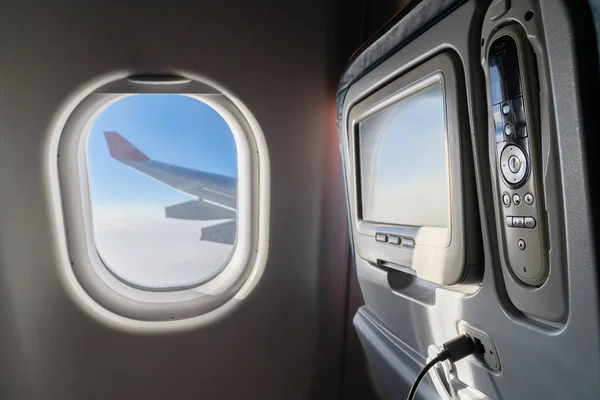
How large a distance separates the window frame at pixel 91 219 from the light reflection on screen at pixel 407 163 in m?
0.41

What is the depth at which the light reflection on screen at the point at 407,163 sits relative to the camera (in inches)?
31.6

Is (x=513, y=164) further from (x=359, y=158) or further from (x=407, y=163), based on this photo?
(x=359, y=158)

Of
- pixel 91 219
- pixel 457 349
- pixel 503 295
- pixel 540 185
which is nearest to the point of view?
pixel 540 185

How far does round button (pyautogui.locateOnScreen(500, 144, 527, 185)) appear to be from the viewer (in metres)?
0.57

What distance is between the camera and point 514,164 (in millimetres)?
589

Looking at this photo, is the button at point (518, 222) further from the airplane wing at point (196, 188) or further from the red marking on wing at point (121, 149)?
the red marking on wing at point (121, 149)

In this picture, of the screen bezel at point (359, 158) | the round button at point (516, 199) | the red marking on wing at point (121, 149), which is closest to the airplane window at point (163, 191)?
the red marking on wing at point (121, 149)

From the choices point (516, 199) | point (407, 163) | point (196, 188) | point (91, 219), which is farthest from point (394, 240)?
point (91, 219)

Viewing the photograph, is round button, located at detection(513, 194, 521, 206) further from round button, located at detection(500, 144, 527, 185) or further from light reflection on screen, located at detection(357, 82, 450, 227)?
light reflection on screen, located at detection(357, 82, 450, 227)

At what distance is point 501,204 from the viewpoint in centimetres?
64

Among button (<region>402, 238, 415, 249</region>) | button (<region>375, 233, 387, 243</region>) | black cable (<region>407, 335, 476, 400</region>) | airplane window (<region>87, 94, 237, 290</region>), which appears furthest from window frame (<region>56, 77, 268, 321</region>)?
black cable (<region>407, 335, 476, 400</region>)

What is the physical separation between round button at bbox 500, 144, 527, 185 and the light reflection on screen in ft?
0.53

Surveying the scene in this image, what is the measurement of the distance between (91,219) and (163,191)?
269 mm

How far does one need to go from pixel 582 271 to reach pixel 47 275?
55.4 inches
